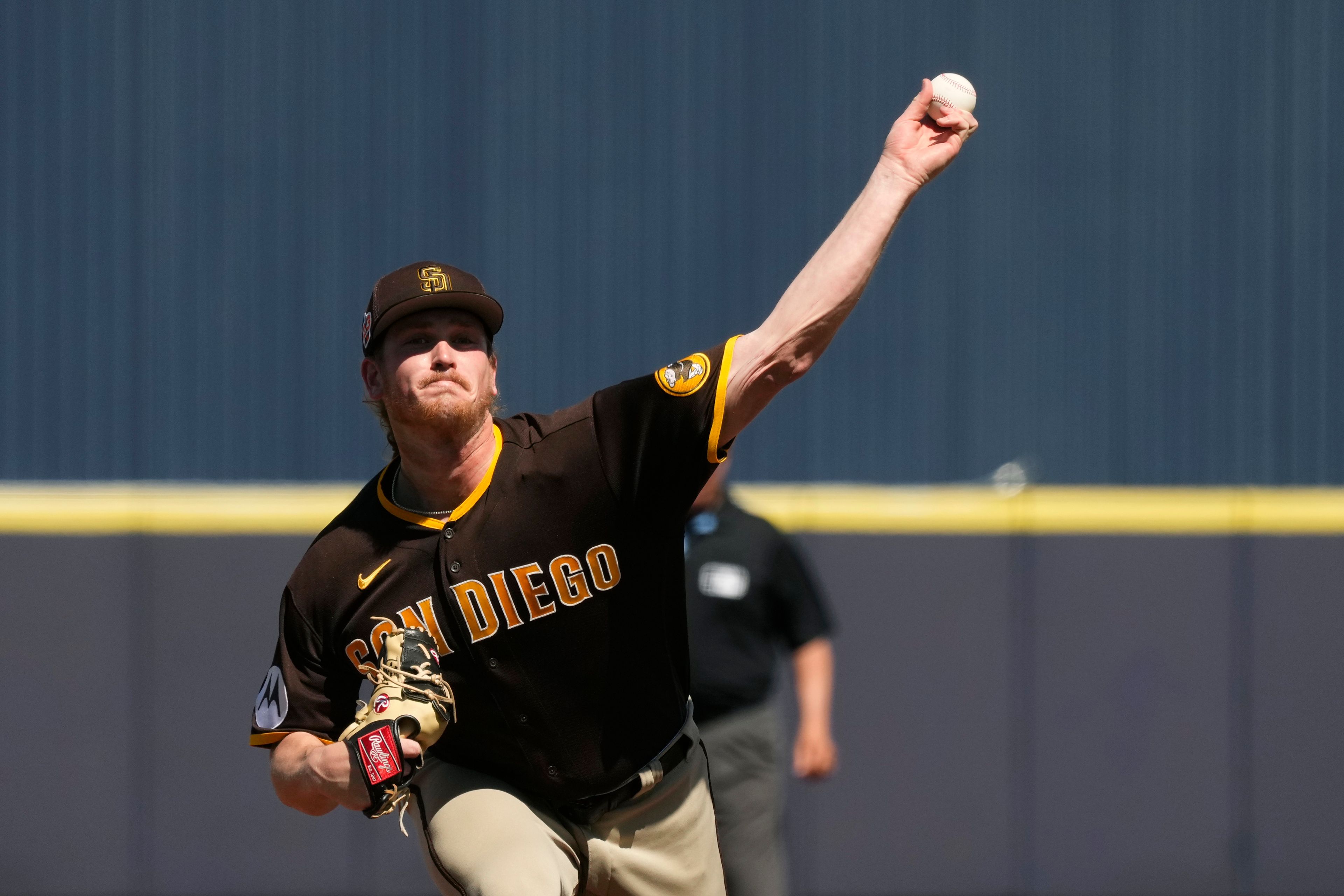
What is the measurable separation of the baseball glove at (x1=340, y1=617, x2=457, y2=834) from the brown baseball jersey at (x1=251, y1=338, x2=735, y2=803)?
111 millimetres

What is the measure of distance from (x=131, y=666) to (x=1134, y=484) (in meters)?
4.26

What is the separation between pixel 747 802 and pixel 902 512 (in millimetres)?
1833

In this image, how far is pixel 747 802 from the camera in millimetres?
4223

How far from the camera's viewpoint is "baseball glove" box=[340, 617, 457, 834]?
245cm

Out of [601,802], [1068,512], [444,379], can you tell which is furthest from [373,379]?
[1068,512]

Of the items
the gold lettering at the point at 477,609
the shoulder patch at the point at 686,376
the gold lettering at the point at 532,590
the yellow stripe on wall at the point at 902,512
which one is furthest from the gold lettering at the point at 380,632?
the yellow stripe on wall at the point at 902,512

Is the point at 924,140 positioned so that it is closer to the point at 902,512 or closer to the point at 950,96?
the point at 950,96

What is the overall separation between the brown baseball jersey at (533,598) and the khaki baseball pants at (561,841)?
87 millimetres

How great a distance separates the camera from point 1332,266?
5953 millimetres

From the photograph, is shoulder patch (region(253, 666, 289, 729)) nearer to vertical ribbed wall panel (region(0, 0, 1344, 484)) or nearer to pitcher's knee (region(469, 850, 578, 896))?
pitcher's knee (region(469, 850, 578, 896))

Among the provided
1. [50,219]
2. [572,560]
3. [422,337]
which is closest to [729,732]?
[572,560]

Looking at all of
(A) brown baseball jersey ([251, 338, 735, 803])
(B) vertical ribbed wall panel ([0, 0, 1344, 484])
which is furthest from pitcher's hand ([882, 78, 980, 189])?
(B) vertical ribbed wall panel ([0, 0, 1344, 484])

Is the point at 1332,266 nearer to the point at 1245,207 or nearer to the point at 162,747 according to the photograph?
the point at 1245,207

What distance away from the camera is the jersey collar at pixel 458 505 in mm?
2781
